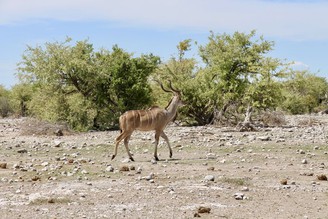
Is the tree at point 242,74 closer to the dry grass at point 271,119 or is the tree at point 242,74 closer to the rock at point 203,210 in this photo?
the dry grass at point 271,119

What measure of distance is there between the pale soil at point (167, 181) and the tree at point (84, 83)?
8810 millimetres

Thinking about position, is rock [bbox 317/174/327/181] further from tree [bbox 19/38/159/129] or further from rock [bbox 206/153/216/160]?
tree [bbox 19/38/159/129]

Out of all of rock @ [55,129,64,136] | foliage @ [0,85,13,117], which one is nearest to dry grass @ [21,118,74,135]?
rock @ [55,129,64,136]

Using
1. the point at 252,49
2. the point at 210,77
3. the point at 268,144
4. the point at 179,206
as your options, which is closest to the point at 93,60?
the point at 210,77

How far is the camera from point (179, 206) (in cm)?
1107

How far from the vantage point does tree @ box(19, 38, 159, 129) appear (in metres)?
30.8

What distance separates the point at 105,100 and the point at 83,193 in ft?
66.9

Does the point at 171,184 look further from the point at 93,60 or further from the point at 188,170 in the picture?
the point at 93,60

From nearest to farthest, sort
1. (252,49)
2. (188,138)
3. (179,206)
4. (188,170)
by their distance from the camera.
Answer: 1. (179,206)
2. (188,170)
3. (188,138)
4. (252,49)

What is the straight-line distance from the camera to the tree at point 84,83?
30781 mm

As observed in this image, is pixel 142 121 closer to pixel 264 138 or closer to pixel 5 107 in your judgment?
pixel 264 138

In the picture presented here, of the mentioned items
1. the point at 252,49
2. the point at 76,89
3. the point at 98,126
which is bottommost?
the point at 98,126

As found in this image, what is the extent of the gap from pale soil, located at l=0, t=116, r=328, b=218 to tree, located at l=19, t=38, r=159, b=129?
28.9 feet

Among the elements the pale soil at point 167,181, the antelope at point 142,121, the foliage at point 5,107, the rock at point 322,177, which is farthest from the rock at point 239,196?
the foliage at point 5,107
